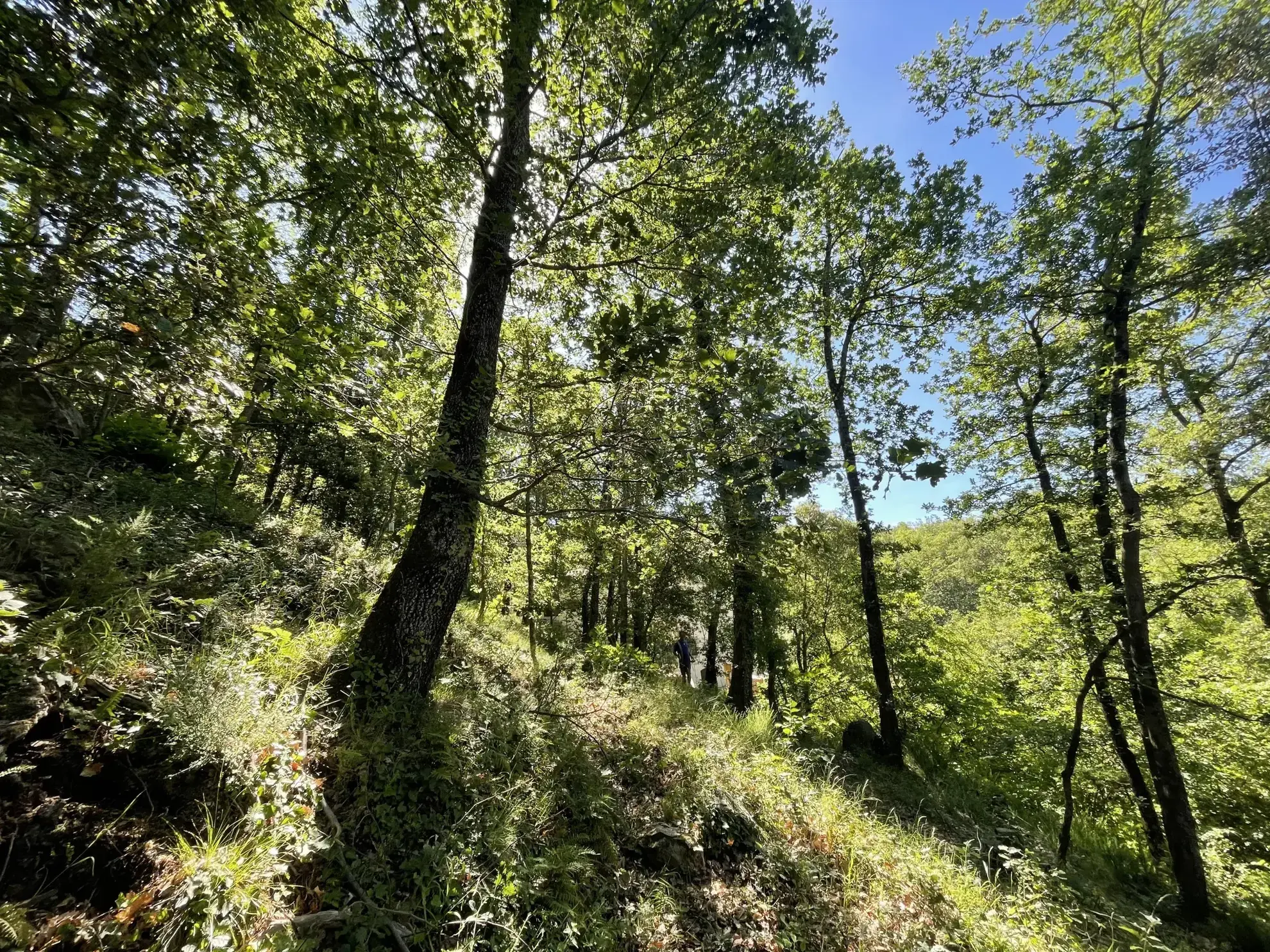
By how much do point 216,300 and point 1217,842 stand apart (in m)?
13.6

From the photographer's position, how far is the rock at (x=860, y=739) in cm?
920

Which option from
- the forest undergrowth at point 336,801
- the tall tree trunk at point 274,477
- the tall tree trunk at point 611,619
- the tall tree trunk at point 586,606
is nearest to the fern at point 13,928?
the forest undergrowth at point 336,801

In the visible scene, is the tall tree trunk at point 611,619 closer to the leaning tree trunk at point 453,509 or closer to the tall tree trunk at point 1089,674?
the leaning tree trunk at point 453,509

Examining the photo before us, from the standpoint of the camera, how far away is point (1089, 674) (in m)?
5.29

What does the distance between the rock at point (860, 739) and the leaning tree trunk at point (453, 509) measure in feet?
29.7

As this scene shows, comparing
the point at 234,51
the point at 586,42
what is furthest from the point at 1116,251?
the point at 234,51

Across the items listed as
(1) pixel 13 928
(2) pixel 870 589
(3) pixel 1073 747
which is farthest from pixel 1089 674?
(1) pixel 13 928

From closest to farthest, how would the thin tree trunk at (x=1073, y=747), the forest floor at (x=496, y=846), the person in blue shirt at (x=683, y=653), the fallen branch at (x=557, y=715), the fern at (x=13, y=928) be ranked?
Result: 1. the fern at (x=13, y=928)
2. the forest floor at (x=496, y=846)
3. the fallen branch at (x=557, y=715)
4. the thin tree trunk at (x=1073, y=747)
5. the person in blue shirt at (x=683, y=653)

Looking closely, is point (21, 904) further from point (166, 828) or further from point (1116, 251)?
point (1116, 251)

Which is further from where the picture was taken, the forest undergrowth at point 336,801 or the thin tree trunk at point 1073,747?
the thin tree trunk at point 1073,747

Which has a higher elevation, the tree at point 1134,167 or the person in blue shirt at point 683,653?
the tree at point 1134,167

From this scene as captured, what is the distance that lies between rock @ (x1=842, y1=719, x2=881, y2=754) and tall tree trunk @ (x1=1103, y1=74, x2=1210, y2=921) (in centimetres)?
392

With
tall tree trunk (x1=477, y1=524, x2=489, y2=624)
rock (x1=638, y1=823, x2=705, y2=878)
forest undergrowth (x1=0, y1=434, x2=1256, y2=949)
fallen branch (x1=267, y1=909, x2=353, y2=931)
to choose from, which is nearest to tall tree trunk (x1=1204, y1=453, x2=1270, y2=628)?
forest undergrowth (x1=0, y1=434, x2=1256, y2=949)

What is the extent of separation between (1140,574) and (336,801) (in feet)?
32.5
